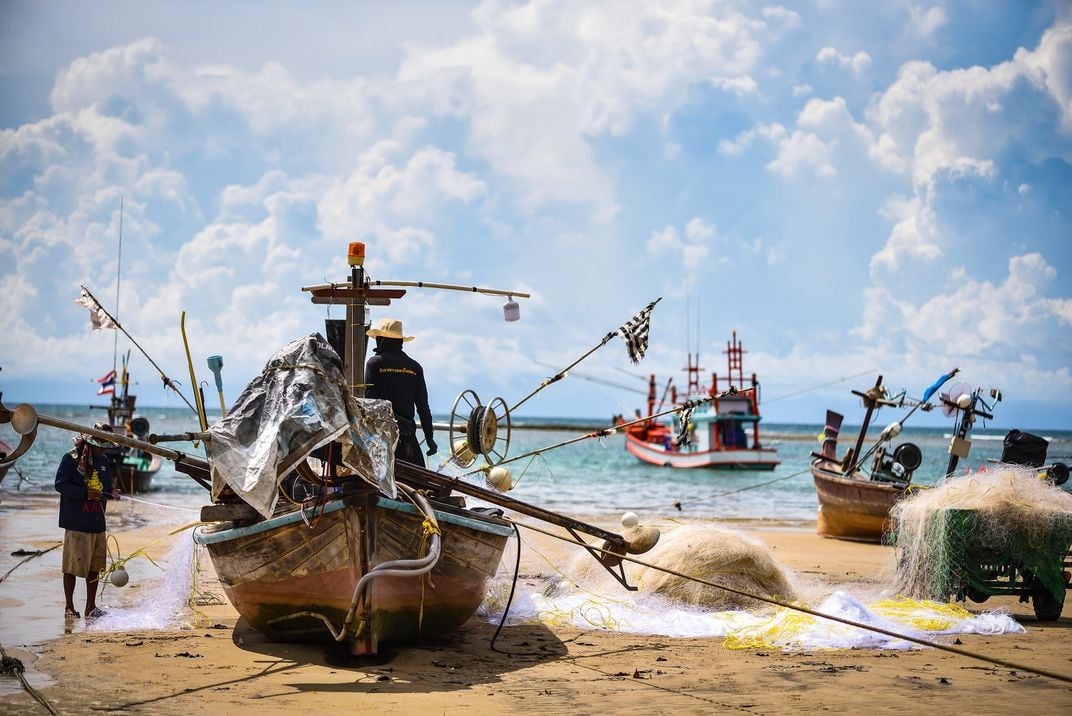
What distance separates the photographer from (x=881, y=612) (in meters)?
8.83

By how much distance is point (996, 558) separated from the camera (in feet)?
30.1

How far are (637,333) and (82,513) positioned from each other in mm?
5294

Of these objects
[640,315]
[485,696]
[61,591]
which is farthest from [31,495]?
[485,696]

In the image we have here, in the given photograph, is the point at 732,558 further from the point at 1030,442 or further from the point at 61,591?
the point at 61,591

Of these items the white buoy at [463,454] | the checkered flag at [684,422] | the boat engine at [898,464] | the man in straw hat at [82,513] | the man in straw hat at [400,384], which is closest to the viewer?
the man in straw hat at [400,384]

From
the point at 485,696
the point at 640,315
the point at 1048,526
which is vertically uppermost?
the point at 640,315

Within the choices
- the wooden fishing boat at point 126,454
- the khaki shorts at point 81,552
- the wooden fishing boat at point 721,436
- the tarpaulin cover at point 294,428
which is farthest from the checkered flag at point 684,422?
the wooden fishing boat at point 721,436

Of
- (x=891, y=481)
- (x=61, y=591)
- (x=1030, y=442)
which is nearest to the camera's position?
(x=61, y=591)

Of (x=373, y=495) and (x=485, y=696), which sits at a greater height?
(x=373, y=495)

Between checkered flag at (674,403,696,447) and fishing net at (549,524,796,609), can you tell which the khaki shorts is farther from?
checkered flag at (674,403,696,447)

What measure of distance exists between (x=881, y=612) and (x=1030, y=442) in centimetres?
520

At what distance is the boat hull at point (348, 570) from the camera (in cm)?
677

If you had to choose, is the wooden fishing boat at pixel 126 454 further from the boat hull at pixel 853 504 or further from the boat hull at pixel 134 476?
the boat hull at pixel 853 504

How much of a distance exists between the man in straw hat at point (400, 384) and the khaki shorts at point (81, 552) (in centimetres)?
284
